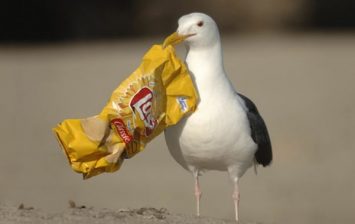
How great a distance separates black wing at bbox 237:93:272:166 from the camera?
25.7ft

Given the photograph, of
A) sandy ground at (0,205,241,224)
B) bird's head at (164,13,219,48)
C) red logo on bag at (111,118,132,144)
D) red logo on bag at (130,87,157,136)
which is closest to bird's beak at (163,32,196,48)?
bird's head at (164,13,219,48)

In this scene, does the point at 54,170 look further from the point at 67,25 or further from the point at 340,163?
the point at 67,25

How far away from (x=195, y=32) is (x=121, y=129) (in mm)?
892

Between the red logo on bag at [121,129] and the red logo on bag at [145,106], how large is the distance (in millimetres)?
114

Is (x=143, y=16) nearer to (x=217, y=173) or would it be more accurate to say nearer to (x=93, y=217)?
(x=217, y=173)

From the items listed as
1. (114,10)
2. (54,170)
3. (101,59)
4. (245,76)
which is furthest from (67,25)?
(54,170)

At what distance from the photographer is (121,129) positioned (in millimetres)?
7047

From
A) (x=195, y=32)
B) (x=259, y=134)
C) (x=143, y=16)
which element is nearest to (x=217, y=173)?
(x=259, y=134)

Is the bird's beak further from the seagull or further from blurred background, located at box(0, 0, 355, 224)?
blurred background, located at box(0, 0, 355, 224)

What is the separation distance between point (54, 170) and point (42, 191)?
2.28 feet

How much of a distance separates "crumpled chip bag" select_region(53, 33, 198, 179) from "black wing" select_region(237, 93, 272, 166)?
23.2 inches

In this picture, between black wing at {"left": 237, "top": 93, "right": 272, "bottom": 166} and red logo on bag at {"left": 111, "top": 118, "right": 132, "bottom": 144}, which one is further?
black wing at {"left": 237, "top": 93, "right": 272, "bottom": 166}

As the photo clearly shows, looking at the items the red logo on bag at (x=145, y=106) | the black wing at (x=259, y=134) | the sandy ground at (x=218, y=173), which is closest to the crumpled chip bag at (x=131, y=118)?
the red logo on bag at (x=145, y=106)

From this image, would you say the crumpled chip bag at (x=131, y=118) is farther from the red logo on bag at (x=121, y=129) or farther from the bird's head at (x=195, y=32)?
the bird's head at (x=195, y=32)
